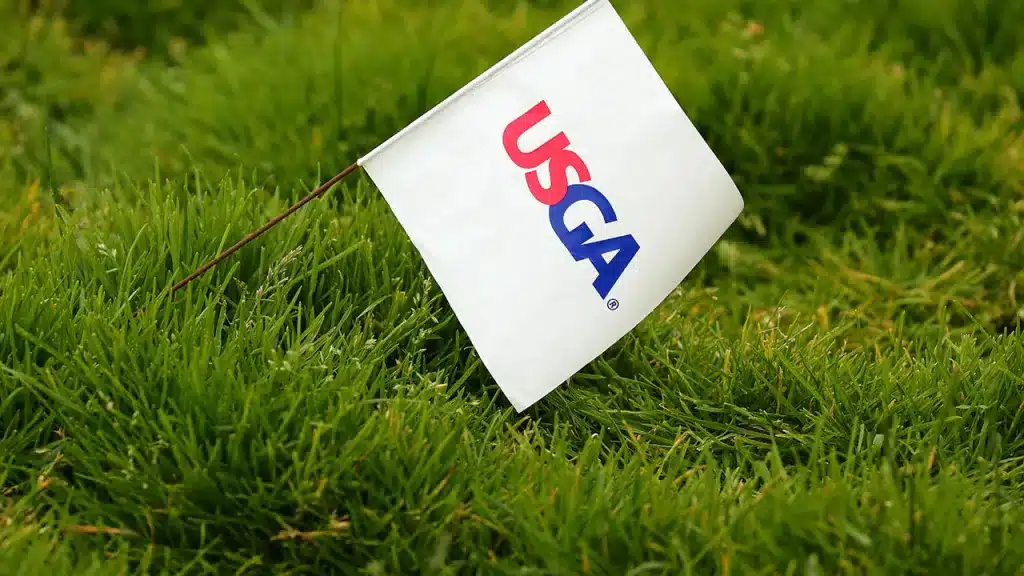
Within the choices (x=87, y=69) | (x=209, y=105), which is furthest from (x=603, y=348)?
(x=87, y=69)

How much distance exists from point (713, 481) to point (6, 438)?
126 centimetres

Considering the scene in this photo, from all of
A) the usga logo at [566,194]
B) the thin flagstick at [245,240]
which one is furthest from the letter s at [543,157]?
the thin flagstick at [245,240]

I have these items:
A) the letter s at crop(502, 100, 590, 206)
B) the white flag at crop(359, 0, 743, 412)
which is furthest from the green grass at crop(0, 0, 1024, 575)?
the letter s at crop(502, 100, 590, 206)

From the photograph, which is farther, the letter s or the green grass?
the letter s

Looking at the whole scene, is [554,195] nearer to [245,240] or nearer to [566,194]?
[566,194]

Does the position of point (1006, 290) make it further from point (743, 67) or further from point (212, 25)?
point (212, 25)

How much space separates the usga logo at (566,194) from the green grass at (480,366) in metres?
0.26

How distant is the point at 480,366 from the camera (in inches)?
91.0

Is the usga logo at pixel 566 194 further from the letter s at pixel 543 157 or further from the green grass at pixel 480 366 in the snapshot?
the green grass at pixel 480 366

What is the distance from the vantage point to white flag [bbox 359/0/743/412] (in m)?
2.10

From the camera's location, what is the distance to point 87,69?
151 inches

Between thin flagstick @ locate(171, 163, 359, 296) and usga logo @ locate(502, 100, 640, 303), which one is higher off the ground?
thin flagstick @ locate(171, 163, 359, 296)

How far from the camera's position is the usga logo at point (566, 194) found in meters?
2.13

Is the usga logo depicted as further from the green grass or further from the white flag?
the green grass
